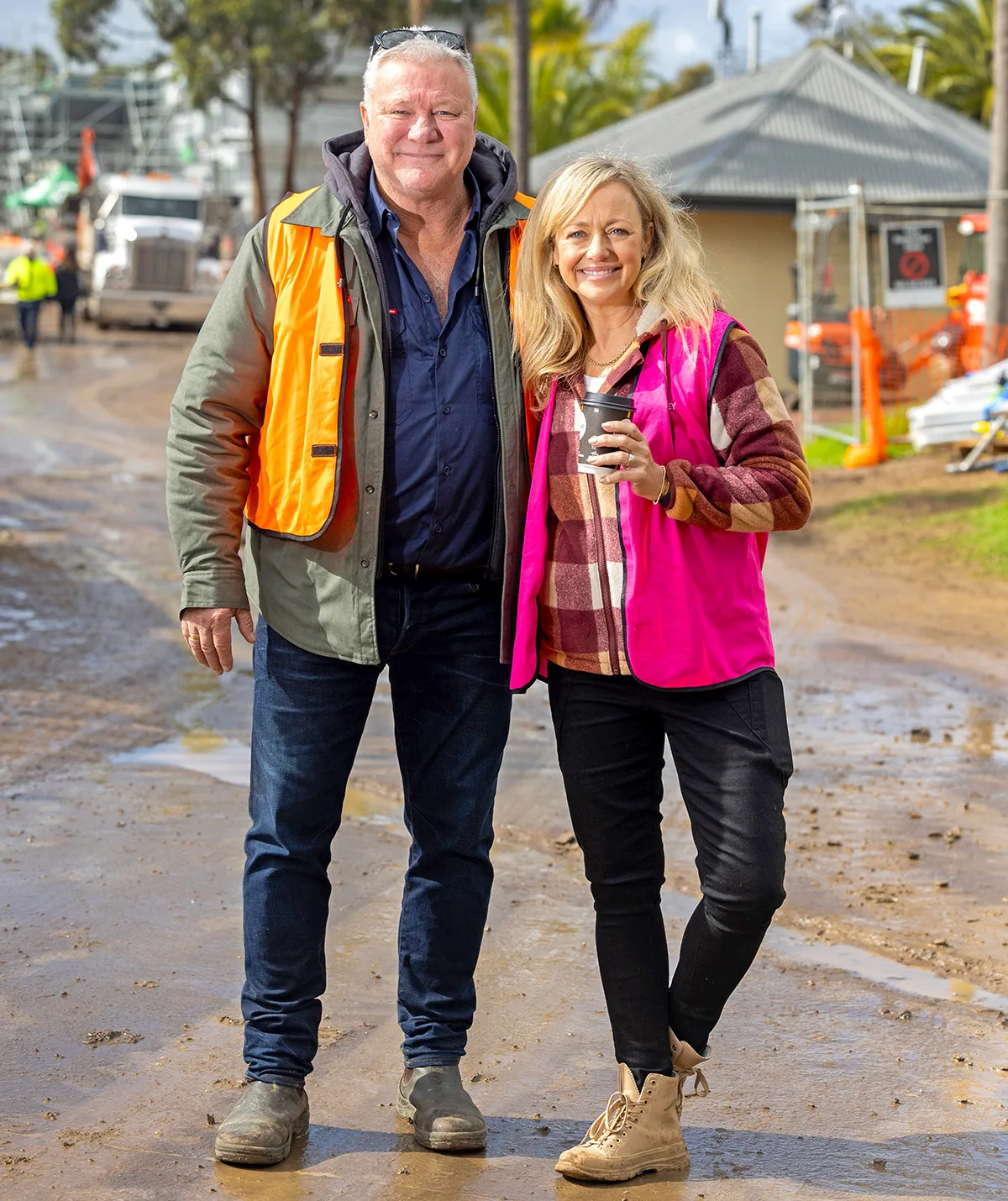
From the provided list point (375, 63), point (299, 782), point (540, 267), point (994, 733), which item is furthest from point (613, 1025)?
point (994, 733)

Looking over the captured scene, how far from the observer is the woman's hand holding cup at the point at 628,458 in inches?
116

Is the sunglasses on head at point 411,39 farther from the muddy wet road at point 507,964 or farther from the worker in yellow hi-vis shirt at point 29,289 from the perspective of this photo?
the worker in yellow hi-vis shirt at point 29,289

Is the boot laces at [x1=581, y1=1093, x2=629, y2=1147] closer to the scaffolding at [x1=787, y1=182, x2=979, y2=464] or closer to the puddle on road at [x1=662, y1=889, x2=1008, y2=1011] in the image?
the puddle on road at [x1=662, y1=889, x2=1008, y2=1011]

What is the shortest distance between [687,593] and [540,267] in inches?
29.1

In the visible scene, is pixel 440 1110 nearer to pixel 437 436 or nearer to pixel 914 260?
pixel 437 436

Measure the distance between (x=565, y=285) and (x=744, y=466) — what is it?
536 mm

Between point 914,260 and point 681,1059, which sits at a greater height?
point 914,260

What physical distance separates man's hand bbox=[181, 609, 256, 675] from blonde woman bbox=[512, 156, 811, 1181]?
0.65 metres

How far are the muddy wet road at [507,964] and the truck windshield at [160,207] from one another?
2858 cm

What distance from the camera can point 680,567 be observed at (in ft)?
10.3

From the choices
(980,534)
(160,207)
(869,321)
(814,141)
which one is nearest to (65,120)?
(160,207)

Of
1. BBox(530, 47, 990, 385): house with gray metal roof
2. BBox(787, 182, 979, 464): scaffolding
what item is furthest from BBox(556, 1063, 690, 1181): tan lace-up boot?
BBox(530, 47, 990, 385): house with gray metal roof

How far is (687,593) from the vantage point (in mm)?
3148

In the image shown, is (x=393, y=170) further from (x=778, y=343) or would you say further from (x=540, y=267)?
(x=778, y=343)
